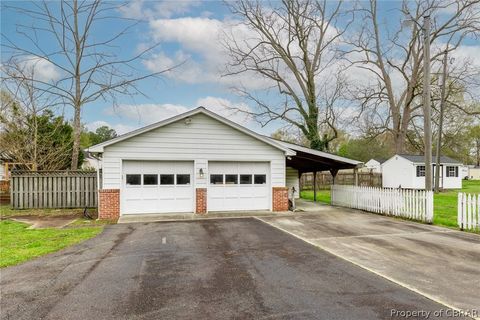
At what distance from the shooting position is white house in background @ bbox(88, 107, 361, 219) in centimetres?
1274

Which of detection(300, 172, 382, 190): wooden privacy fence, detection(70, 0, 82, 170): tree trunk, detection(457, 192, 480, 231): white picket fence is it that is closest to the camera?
detection(457, 192, 480, 231): white picket fence

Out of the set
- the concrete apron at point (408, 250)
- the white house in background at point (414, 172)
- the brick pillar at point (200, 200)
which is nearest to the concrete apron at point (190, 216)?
the brick pillar at point (200, 200)

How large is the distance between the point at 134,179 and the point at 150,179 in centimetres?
61

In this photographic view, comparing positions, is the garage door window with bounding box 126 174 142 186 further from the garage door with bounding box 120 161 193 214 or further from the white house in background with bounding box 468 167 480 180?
the white house in background with bounding box 468 167 480 180

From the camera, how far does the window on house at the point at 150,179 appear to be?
13.2 metres

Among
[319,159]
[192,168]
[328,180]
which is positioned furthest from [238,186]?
[328,180]

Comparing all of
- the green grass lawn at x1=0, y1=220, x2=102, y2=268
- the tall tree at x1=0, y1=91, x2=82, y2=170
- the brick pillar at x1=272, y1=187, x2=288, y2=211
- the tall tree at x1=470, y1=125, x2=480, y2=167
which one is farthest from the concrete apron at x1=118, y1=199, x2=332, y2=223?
the tall tree at x1=470, y1=125, x2=480, y2=167

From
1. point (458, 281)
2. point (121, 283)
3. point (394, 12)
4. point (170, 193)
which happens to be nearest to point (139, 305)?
point (121, 283)

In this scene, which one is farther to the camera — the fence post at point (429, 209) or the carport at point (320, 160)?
the carport at point (320, 160)

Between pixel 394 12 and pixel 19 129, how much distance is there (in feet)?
93.5

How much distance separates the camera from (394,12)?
87.6 ft

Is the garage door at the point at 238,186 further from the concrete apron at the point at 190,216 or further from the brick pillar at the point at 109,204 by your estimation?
the brick pillar at the point at 109,204

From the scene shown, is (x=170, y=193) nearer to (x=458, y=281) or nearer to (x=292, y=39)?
(x=458, y=281)

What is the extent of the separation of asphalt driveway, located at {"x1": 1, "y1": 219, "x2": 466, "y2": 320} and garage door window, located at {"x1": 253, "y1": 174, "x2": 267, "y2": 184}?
247 inches
